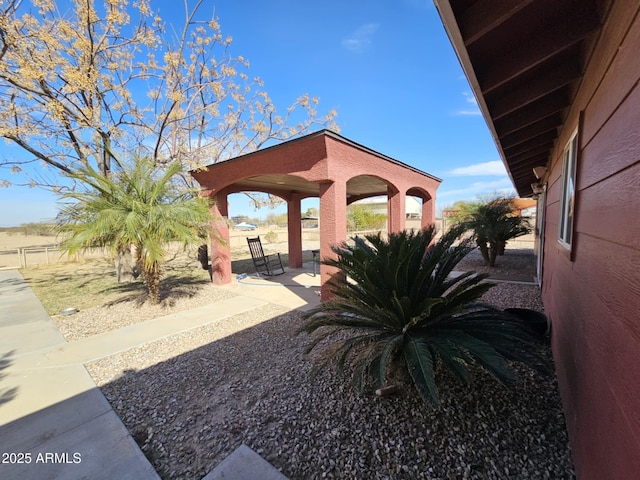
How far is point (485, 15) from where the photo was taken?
1.77 meters

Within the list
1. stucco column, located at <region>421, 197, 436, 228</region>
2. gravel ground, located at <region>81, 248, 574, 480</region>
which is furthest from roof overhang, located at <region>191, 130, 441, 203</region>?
gravel ground, located at <region>81, 248, 574, 480</region>

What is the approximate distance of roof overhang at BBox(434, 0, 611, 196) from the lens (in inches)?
69.4

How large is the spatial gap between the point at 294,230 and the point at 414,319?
8.65 metres

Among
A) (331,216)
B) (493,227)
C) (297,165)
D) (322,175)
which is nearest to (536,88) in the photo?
(322,175)

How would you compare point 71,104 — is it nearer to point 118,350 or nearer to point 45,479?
point 118,350

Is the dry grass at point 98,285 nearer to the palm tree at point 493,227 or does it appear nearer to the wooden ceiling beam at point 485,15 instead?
the wooden ceiling beam at point 485,15


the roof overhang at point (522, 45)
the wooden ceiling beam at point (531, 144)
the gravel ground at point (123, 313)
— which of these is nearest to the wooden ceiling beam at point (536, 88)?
the roof overhang at point (522, 45)

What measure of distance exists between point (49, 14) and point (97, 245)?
24.4 feet

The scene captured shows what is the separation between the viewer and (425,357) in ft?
6.51

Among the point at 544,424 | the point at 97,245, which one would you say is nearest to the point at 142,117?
the point at 97,245

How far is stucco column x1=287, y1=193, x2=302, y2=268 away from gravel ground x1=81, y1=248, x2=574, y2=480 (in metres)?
7.27

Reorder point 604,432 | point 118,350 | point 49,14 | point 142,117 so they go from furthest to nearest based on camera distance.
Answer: point 142,117
point 49,14
point 118,350
point 604,432

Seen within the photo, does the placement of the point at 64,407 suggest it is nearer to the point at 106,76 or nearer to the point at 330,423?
the point at 330,423

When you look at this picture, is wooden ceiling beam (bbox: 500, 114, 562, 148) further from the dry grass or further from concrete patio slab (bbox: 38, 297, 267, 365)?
the dry grass
